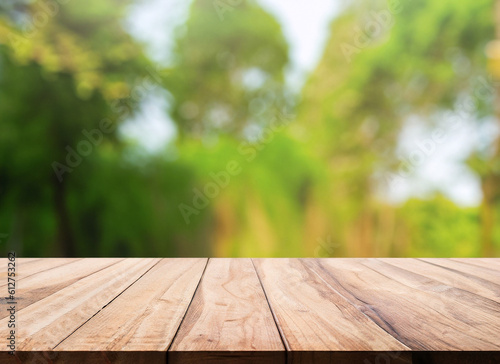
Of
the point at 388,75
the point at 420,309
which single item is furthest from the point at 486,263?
the point at 388,75

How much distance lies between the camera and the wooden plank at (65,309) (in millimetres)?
646

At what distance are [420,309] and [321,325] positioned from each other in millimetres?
224

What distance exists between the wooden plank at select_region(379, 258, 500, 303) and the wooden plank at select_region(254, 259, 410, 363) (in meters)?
0.28

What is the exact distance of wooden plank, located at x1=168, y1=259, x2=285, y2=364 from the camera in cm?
59

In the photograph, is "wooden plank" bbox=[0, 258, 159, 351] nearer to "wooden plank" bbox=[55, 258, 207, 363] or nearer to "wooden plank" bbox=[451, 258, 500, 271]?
"wooden plank" bbox=[55, 258, 207, 363]

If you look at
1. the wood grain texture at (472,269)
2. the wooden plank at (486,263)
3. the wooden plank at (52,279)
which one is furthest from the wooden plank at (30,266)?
the wooden plank at (486,263)

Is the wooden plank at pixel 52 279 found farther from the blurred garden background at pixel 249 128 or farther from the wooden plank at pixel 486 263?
the blurred garden background at pixel 249 128

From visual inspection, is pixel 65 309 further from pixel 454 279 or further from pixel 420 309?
pixel 454 279

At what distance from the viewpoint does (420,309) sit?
32.7 inches

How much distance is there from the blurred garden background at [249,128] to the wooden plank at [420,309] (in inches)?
124

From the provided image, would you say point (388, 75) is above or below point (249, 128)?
above

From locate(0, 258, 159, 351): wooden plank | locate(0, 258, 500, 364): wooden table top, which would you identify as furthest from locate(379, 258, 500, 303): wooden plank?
locate(0, 258, 159, 351): wooden plank

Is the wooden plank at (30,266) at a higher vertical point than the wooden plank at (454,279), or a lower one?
higher

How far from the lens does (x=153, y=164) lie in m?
4.40
